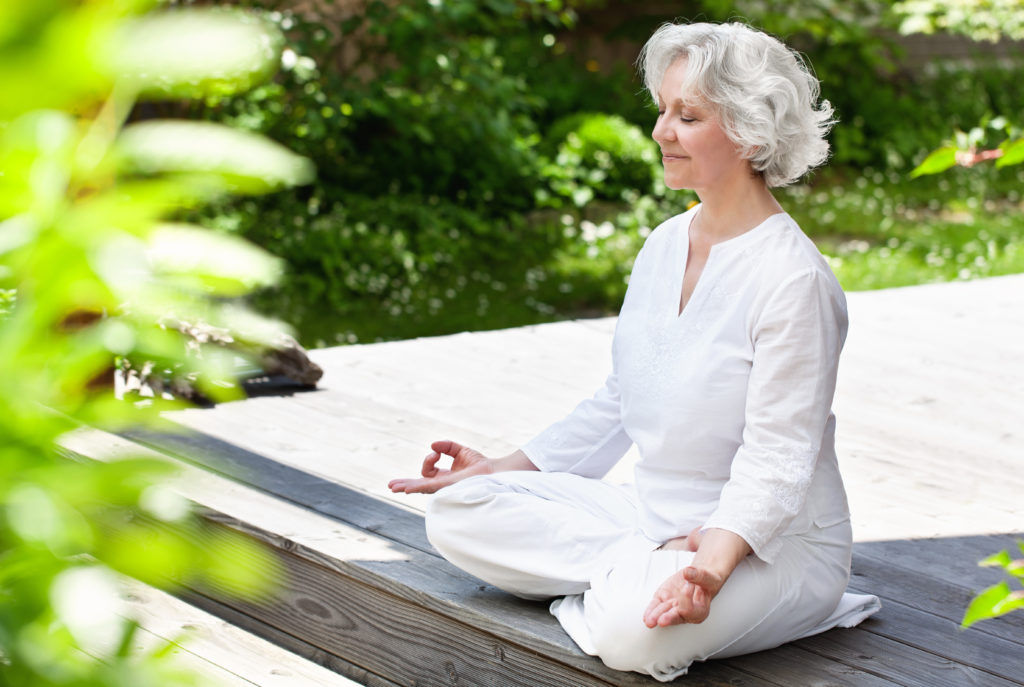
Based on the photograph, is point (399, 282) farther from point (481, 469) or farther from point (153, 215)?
point (153, 215)

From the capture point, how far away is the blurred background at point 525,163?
6.54m

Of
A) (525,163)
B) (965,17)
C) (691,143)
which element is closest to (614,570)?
(691,143)

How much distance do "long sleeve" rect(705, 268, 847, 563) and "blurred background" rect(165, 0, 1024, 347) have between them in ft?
10.7

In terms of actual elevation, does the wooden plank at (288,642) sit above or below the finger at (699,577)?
below

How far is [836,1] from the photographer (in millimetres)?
10703

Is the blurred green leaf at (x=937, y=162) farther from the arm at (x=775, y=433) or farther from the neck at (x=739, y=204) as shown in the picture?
the neck at (x=739, y=204)

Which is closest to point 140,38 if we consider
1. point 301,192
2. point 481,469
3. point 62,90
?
point 62,90

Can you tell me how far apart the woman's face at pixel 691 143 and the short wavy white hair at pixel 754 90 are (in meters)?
0.02

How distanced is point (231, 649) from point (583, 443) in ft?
3.07

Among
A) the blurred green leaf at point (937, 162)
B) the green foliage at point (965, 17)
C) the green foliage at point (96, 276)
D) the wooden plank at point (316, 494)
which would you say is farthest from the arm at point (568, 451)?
the green foliage at point (965, 17)

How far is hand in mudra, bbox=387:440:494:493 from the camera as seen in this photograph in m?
2.33

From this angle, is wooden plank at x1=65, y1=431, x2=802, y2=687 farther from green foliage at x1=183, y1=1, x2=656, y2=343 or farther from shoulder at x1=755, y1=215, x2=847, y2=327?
green foliage at x1=183, y1=1, x2=656, y2=343

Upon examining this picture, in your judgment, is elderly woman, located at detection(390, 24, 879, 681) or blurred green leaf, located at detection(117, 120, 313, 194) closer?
blurred green leaf, located at detection(117, 120, 313, 194)

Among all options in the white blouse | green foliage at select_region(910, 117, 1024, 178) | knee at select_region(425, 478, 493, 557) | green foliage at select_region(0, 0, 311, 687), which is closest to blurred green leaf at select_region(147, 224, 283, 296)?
green foliage at select_region(0, 0, 311, 687)
